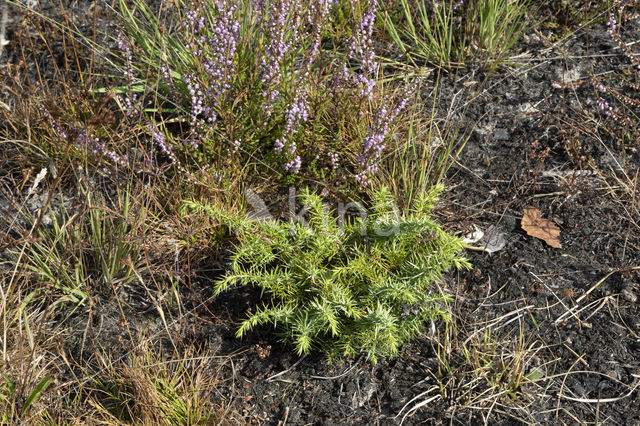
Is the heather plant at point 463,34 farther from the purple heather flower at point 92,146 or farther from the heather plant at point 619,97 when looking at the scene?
the purple heather flower at point 92,146

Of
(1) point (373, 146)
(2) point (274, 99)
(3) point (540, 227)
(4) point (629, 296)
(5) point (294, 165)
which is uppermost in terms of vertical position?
(2) point (274, 99)

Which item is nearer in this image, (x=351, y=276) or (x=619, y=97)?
(x=351, y=276)

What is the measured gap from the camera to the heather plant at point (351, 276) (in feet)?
7.32

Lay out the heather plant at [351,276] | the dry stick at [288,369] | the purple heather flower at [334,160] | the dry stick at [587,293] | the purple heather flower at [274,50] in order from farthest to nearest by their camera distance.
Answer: the purple heather flower at [334,160] < the purple heather flower at [274,50] < the dry stick at [587,293] < the dry stick at [288,369] < the heather plant at [351,276]

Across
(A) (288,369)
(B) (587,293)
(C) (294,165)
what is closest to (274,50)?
(C) (294,165)

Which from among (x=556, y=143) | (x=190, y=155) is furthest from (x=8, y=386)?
(x=556, y=143)

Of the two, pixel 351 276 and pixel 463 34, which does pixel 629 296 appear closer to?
pixel 351 276

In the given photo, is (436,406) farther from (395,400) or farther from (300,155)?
(300,155)

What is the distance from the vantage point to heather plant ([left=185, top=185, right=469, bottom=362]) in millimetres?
2230

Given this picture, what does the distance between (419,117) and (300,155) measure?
69 centimetres

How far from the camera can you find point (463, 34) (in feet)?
12.0

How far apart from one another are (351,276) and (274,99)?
39.7 inches

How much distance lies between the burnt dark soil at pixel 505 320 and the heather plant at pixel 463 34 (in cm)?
45

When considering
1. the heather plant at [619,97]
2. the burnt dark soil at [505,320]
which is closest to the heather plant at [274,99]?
the burnt dark soil at [505,320]
